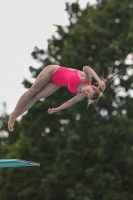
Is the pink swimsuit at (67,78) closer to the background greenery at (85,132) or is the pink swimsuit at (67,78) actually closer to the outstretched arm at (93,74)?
the outstretched arm at (93,74)

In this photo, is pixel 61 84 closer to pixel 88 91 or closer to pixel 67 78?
pixel 67 78

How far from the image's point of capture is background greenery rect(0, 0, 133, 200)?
71.3 ft

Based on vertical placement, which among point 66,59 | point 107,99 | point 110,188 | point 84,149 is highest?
point 66,59

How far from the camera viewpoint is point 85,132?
73.1 feet

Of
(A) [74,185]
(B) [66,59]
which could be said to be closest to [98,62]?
(B) [66,59]

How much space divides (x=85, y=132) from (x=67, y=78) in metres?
14.3

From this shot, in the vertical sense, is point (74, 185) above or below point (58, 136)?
below

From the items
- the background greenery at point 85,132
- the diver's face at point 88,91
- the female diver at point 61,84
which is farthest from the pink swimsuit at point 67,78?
→ the background greenery at point 85,132

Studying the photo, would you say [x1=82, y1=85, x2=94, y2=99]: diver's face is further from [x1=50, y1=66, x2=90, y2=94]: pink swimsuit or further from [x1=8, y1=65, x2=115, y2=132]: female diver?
[x1=50, y1=66, x2=90, y2=94]: pink swimsuit

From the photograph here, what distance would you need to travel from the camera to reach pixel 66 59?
907 inches

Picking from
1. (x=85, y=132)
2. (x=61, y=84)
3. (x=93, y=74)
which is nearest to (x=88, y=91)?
(x=93, y=74)

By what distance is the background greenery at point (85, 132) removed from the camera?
71.3 ft

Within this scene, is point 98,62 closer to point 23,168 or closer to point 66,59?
point 66,59

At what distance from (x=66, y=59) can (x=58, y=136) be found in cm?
282
